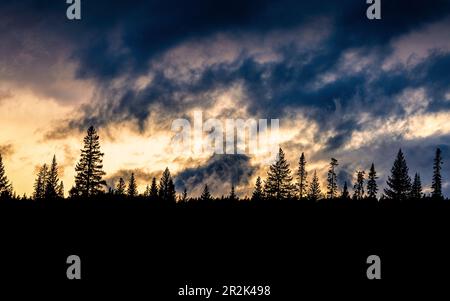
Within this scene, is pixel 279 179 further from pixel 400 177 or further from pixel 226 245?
pixel 226 245

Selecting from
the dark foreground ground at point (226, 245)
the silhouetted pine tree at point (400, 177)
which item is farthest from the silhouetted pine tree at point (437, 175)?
the dark foreground ground at point (226, 245)

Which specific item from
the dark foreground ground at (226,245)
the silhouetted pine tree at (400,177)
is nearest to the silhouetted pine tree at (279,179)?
the silhouetted pine tree at (400,177)

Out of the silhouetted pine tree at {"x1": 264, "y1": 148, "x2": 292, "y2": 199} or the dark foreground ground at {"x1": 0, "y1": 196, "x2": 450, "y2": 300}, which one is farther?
the silhouetted pine tree at {"x1": 264, "y1": 148, "x2": 292, "y2": 199}

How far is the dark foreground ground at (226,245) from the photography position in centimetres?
1542

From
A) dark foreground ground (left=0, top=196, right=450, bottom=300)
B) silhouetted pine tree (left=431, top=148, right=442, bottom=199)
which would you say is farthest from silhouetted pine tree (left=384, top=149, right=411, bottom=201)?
dark foreground ground (left=0, top=196, right=450, bottom=300)

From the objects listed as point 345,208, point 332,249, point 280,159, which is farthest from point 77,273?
point 280,159

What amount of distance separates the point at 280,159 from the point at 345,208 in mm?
59322

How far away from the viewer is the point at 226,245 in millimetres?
16766

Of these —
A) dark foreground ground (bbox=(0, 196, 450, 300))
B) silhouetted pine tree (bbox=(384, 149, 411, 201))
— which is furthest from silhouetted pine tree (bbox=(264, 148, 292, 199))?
dark foreground ground (bbox=(0, 196, 450, 300))

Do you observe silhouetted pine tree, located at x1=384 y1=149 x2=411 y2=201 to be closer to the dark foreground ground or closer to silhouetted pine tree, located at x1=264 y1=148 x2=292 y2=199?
silhouetted pine tree, located at x1=264 y1=148 x2=292 y2=199

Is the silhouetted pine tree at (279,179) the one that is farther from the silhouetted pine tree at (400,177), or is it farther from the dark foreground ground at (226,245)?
the dark foreground ground at (226,245)

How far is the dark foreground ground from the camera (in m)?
15.4

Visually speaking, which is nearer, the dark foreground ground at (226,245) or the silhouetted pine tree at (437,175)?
the dark foreground ground at (226,245)

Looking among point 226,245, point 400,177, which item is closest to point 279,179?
point 400,177
